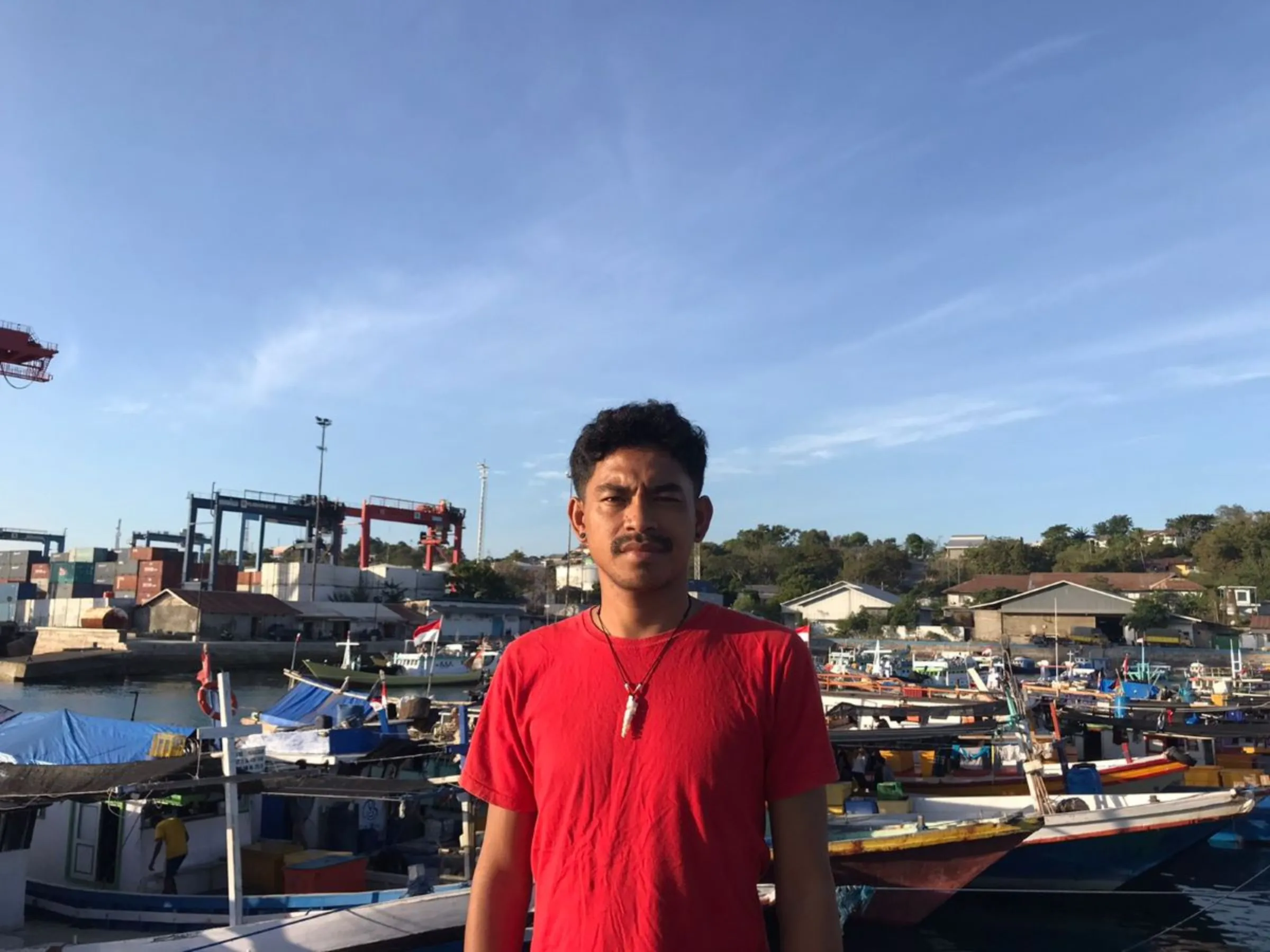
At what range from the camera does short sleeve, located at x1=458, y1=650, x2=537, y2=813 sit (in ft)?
7.68

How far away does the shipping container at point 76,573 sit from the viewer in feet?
252

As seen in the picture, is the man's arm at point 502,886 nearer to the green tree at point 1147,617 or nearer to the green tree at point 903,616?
the green tree at point 1147,617

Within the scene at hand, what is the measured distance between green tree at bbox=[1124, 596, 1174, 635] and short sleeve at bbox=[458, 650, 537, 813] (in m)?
67.6

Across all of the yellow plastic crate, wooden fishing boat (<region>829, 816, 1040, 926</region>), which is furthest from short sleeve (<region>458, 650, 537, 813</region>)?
wooden fishing boat (<region>829, 816, 1040, 926</region>)

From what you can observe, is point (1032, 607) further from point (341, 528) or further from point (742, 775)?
point (742, 775)

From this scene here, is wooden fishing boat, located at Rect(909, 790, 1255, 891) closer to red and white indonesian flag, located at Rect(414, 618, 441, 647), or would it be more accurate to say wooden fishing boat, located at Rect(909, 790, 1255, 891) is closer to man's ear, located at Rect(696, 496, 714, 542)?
man's ear, located at Rect(696, 496, 714, 542)

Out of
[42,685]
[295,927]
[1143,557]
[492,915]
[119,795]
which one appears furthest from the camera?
[1143,557]

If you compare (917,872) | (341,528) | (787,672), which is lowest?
(917,872)

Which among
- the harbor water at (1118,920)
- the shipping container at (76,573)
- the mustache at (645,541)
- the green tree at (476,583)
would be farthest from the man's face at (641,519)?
the shipping container at (76,573)

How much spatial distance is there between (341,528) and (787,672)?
75341 mm

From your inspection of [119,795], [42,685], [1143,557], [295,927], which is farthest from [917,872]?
[1143,557]

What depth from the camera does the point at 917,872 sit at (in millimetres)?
11680

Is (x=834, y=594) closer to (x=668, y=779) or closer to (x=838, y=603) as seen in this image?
(x=838, y=603)

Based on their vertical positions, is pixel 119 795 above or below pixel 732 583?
below
